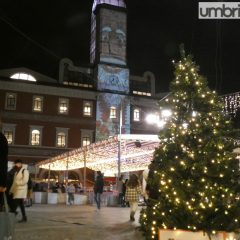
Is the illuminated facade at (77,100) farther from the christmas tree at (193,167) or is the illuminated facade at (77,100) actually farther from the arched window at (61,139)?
the christmas tree at (193,167)

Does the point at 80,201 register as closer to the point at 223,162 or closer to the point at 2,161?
the point at 223,162

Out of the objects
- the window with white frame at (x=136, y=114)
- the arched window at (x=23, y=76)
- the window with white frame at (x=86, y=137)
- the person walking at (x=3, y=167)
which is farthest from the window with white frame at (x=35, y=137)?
the person walking at (x=3, y=167)

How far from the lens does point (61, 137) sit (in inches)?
1823

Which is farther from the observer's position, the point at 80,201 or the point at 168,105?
the point at 80,201

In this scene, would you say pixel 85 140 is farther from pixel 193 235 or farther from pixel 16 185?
pixel 193 235

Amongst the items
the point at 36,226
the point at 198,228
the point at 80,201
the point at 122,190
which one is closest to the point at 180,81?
the point at 198,228

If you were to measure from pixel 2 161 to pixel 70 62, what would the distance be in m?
44.8

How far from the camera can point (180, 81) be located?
8055 mm

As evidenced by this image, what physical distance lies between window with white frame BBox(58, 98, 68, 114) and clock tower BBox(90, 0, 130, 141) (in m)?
3.49

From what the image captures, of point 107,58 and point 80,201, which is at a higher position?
point 107,58

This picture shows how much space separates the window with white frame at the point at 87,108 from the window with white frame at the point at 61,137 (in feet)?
9.57

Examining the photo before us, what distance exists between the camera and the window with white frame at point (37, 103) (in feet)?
149

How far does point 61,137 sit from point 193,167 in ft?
131

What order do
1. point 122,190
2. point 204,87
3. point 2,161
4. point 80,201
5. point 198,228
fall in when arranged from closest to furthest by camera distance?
point 2,161 < point 198,228 < point 204,87 < point 122,190 < point 80,201
